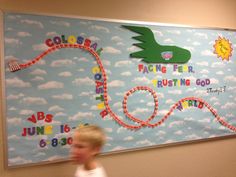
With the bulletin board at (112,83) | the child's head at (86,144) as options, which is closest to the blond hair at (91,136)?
the child's head at (86,144)

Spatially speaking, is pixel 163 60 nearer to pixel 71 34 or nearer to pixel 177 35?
pixel 177 35

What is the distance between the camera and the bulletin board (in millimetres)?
1771

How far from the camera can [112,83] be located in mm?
2057

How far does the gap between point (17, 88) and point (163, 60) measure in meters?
1.15

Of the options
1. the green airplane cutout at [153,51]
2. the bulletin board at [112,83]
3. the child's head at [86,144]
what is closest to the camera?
the child's head at [86,144]

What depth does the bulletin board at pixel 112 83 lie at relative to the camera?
1771 mm

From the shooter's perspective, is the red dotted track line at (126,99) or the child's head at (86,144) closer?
the child's head at (86,144)

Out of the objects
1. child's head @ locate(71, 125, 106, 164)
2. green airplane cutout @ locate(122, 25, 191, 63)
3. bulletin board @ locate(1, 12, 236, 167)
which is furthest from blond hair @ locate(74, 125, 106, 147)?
green airplane cutout @ locate(122, 25, 191, 63)

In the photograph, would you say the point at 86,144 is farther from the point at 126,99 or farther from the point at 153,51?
the point at 153,51

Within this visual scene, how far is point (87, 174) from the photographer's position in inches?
58.4

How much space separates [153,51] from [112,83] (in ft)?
1.44

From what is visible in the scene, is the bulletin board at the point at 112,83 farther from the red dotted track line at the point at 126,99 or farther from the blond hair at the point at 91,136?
the blond hair at the point at 91,136

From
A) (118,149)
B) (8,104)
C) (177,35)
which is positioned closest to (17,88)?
(8,104)

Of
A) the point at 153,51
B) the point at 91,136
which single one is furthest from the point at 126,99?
the point at 91,136
